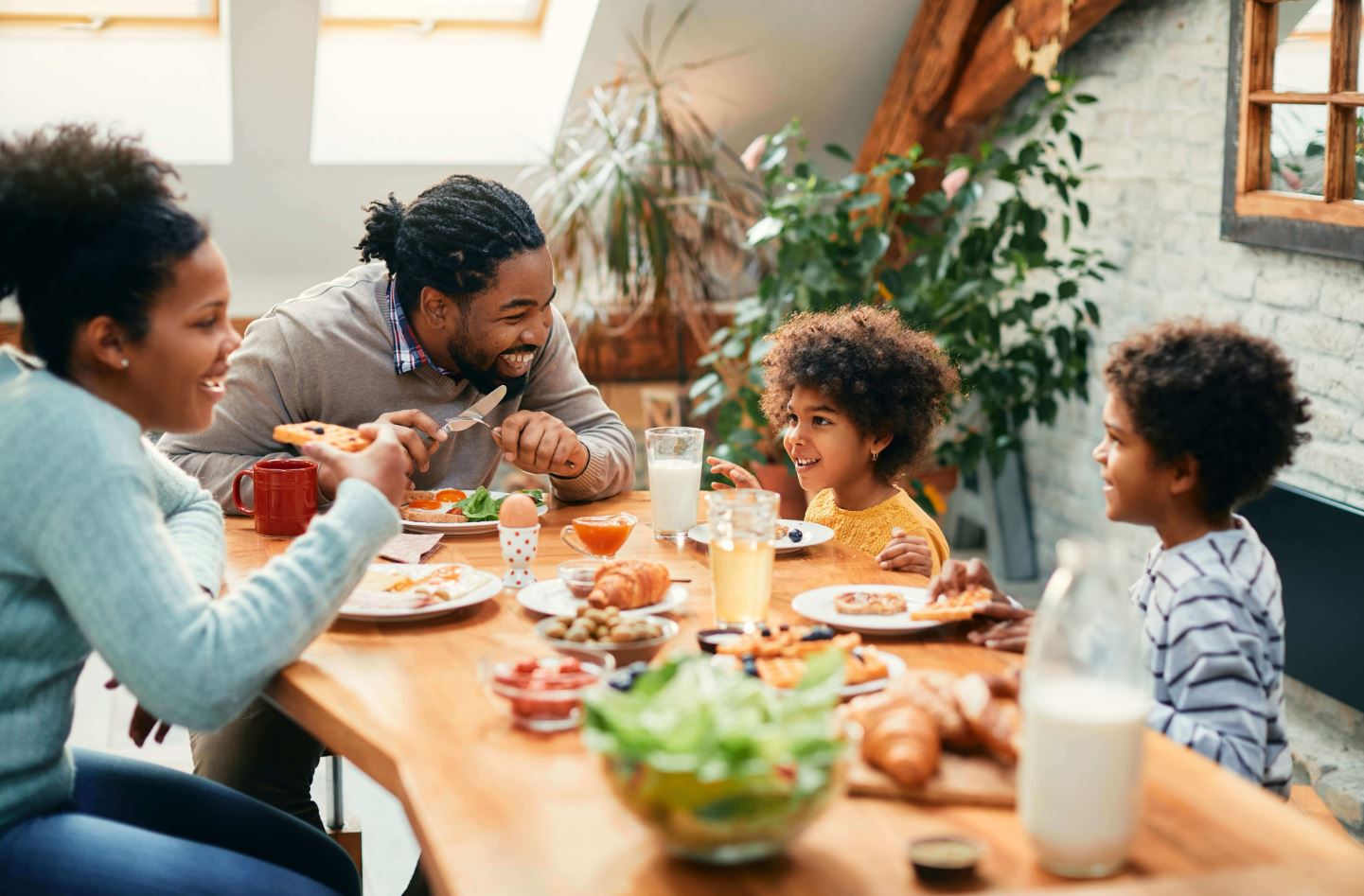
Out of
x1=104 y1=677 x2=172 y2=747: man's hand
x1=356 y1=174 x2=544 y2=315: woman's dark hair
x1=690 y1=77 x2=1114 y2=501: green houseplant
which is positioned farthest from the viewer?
x1=690 y1=77 x2=1114 y2=501: green houseplant

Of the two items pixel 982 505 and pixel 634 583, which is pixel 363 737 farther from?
pixel 982 505

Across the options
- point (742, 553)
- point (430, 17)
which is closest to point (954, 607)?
point (742, 553)

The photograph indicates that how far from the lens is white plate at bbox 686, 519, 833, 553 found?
6.27ft

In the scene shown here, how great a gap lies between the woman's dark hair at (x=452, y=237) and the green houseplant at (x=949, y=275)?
1.44m

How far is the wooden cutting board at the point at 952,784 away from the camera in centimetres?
107

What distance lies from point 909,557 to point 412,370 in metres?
0.90

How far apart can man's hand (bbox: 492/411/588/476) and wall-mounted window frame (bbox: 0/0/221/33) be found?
2465mm

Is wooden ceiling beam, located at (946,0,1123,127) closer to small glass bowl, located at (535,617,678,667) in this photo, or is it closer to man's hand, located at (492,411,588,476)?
man's hand, located at (492,411,588,476)

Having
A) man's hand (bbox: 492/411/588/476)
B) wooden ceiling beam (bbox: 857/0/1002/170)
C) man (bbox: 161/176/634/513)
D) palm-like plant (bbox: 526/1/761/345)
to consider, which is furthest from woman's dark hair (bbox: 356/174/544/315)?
wooden ceiling beam (bbox: 857/0/1002/170)

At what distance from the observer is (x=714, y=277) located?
4469 millimetres

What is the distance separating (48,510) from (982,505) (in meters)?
3.65

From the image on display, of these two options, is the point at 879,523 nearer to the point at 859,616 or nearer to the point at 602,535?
the point at 602,535

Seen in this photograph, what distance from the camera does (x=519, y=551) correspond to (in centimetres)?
172

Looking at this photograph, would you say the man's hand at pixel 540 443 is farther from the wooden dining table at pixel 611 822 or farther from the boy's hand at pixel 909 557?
the wooden dining table at pixel 611 822
